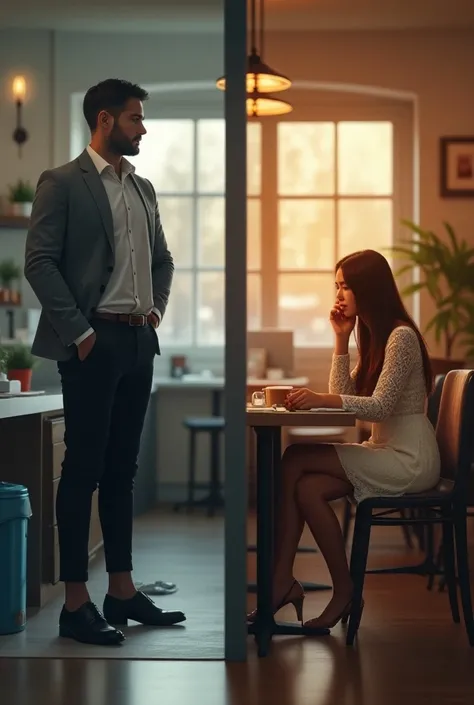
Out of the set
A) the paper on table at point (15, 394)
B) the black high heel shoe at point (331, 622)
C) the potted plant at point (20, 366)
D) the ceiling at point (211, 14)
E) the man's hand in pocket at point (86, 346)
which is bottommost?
the black high heel shoe at point (331, 622)

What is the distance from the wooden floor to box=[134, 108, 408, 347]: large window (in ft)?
13.6

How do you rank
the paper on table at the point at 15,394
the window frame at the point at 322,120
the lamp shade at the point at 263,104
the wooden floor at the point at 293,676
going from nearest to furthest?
the wooden floor at the point at 293,676
the paper on table at the point at 15,394
the lamp shade at the point at 263,104
the window frame at the point at 322,120

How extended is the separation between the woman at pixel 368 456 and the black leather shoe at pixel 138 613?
1.03 feet

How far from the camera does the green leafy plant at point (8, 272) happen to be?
720 centimetres

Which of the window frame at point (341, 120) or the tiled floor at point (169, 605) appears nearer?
the tiled floor at point (169, 605)

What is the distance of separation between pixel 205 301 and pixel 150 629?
14.1ft

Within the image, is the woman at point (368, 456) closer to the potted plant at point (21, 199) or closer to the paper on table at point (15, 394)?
the paper on table at point (15, 394)

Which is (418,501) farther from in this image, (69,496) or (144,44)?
(144,44)

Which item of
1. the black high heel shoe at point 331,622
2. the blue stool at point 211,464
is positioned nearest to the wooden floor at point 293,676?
the black high heel shoe at point 331,622

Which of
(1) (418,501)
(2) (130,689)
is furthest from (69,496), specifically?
(1) (418,501)

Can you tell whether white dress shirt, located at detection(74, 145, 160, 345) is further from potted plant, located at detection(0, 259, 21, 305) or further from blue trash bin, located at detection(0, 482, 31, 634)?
potted plant, located at detection(0, 259, 21, 305)

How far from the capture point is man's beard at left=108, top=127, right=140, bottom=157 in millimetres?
3676

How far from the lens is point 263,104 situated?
530cm

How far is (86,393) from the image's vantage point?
3.53 meters
